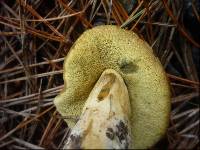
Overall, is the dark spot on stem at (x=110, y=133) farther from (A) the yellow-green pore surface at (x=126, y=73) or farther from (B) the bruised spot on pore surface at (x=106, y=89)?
(A) the yellow-green pore surface at (x=126, y=73)

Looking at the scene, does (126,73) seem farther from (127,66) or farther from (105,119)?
(105,119)

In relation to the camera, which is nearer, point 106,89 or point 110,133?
point 110,133

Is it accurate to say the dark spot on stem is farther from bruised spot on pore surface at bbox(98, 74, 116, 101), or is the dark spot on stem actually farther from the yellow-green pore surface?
the yellow-green pore surface

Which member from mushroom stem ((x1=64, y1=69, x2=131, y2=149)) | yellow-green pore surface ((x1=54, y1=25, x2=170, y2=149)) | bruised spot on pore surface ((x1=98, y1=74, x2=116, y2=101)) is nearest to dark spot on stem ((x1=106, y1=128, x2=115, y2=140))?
mushroom stem ((x1=64, y1=69, x2=131, y2=149))

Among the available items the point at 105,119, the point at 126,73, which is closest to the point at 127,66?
the point at 126,73

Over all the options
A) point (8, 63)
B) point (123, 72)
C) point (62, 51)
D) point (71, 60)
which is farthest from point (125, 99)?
point (8, 63)
